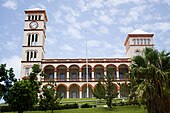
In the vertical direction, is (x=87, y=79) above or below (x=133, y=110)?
above

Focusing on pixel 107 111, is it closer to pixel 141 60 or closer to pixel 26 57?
pixel 141 60

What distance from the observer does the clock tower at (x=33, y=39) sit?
6406cm

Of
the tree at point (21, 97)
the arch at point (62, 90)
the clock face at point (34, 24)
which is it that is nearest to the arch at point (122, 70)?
the arch at point (62, 90)

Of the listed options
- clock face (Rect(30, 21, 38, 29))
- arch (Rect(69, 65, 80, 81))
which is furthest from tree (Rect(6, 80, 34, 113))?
clock face (Rect(30, 21, 38, 29))

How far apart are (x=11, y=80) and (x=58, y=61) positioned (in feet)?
93.9

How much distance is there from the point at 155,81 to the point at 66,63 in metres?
41.4

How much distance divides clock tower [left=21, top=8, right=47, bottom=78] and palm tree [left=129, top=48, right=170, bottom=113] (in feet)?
132

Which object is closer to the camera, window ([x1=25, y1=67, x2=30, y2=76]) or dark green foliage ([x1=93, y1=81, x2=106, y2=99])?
dark green foliage ([x1=93, y1=81, x2=106, y2=99])

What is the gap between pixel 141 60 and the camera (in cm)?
2884

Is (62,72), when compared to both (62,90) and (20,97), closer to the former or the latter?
(62,90)

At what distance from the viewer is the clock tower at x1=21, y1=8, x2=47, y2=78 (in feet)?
210

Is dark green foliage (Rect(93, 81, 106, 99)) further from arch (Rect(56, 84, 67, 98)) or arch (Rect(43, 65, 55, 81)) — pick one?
arch (Rect(43, 65, 55, 81))

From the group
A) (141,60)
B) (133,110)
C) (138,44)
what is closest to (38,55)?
(138,44)

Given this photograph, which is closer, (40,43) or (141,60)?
(141,60)
